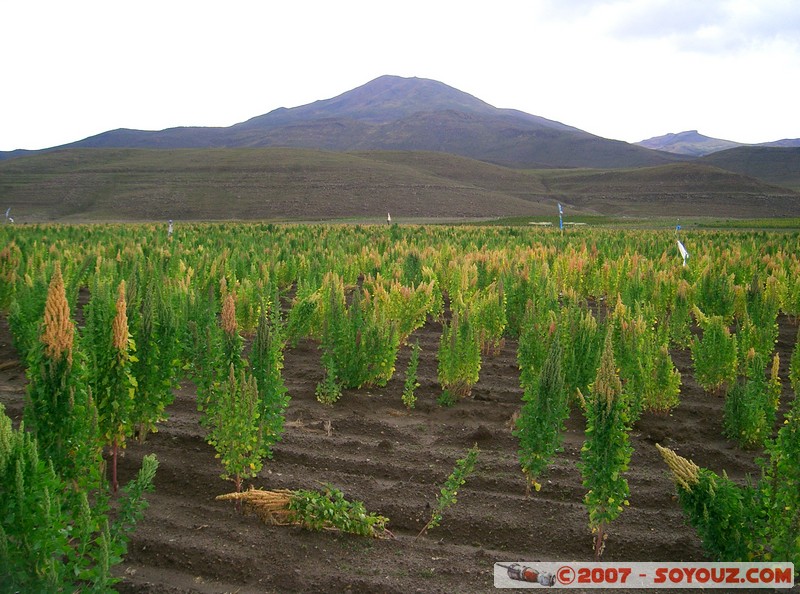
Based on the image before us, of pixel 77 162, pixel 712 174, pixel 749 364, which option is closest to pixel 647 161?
pixel 712 174

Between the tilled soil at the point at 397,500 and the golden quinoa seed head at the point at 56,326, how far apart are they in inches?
47.4

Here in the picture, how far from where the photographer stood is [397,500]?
4414 mm

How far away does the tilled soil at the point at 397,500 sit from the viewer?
3.64 metres

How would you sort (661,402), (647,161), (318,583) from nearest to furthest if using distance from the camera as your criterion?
(318,583), (661,402), (647,161)

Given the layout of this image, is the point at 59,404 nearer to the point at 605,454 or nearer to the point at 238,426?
the point at 238,426

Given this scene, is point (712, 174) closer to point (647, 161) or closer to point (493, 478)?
point (647, 161)

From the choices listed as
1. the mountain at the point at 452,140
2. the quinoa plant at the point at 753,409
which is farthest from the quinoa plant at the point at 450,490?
the mountain at the point at 452,140

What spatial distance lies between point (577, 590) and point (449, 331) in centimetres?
324

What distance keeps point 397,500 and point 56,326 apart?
241 cm

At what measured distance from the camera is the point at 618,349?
6359mm

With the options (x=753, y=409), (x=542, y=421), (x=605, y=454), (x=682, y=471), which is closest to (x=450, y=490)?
(x=542, y=421)

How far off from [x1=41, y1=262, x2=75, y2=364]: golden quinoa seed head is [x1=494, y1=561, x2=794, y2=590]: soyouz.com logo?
277cm

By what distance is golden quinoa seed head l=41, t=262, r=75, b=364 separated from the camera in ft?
12.1

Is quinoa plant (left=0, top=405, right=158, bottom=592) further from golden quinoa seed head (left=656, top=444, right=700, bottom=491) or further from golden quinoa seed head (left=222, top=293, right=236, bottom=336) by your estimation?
golden quinoa seed head (left=656, top=444, right=700, bottom=491)
